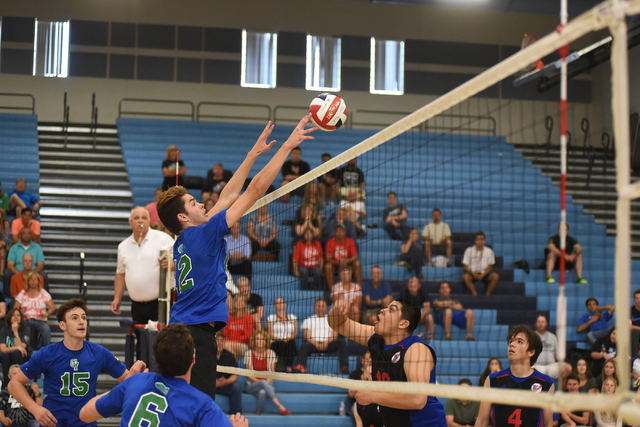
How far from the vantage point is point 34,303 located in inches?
429

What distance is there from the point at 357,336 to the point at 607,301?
961 centimetres

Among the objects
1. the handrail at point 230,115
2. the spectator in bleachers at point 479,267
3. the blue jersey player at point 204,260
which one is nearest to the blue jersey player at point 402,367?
the blue jersey player at point 204,260

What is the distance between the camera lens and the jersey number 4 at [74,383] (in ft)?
20.0

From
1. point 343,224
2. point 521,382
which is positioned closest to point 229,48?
point 343,224

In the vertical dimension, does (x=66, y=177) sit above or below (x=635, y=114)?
below

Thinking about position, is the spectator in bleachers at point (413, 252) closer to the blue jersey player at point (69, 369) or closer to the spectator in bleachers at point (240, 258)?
the spectator in bleachers at point (240, 258)

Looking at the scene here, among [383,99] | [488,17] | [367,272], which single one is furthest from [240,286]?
[488,17]

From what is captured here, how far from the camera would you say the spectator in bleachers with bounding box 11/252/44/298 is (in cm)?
1153

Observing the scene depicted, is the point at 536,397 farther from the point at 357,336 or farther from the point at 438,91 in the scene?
the point at 438,91

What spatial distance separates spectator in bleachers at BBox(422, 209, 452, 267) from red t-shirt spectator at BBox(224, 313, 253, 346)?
3.63 metres

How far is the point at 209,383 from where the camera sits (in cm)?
476

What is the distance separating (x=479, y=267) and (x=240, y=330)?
4.75 m

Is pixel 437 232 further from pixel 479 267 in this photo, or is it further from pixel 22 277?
pixel 22 277

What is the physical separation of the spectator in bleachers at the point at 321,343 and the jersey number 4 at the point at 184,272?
208 inches
